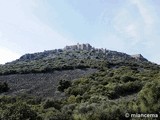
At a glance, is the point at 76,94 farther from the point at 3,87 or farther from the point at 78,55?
the point at 78,55

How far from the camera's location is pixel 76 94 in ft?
132

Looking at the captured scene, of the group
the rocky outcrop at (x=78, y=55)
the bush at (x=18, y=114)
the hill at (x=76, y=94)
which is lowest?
the bush at (x=18, y=114)

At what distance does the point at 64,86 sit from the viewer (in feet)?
147

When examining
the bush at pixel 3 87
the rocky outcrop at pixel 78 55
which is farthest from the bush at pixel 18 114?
the rocky outcrop at pixel 78 55

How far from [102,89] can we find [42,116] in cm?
1500

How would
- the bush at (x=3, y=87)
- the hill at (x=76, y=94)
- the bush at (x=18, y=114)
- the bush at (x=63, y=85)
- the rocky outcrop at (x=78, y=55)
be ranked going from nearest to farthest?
1. the bush at (x=18, y=114)
2. the hill at (x=76, y=94)
3. the bush at (x=63, y=85)
4. the bush at (x=3, y=87)
5. the rocky outcrop at (x=78, y=55)

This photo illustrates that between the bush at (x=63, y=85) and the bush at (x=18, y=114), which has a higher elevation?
the bush at (x=63, y=85)

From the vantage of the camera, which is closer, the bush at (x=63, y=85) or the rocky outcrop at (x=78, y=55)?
the bush at (x=63, y=85)

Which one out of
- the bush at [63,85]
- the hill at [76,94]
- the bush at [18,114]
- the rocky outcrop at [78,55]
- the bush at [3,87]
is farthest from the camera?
the rocky outcrop at [78,55]

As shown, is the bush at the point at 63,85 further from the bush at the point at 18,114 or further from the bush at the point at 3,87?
the bush at the point at 18,114

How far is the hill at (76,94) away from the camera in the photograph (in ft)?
77.5

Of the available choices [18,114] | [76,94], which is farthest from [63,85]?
[18,114]

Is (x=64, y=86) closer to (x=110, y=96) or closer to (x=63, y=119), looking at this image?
(x=110, y=96)

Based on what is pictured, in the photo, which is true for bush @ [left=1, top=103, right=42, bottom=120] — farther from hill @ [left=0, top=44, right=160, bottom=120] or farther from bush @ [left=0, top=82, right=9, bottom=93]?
bush @ [left=0, top=82, right=9, bottom=93]
